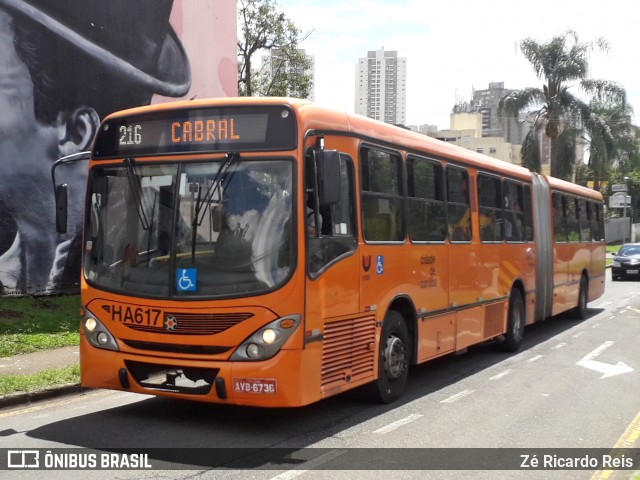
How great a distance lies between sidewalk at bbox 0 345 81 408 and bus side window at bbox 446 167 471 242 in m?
5.18

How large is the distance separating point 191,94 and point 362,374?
12447 mm

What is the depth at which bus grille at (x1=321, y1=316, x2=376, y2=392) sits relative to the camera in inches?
280

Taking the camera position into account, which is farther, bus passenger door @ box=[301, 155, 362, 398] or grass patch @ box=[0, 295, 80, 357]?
grass patch @ box=[0, 295, 80, 357]

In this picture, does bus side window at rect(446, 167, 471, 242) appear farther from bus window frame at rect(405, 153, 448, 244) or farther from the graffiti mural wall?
the graffiti mural wall

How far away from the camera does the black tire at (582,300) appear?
Result: 18.0 m

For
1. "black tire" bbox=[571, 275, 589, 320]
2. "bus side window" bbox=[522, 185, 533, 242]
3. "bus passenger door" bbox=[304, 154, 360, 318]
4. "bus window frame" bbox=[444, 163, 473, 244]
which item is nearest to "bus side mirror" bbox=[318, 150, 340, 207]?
"bus passenger door" bbox=[304, 154, 360, 318]

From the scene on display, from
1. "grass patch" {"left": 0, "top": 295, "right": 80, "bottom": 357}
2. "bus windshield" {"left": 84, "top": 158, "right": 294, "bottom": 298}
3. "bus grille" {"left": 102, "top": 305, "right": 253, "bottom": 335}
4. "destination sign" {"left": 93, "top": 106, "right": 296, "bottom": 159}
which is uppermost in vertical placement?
"destination sign" {"left": 93, "top": 106, "right": 296, "bottom": 159}

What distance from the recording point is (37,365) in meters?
10.5

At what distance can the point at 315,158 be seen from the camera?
6.92 m

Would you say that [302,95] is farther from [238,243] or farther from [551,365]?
[238,243]

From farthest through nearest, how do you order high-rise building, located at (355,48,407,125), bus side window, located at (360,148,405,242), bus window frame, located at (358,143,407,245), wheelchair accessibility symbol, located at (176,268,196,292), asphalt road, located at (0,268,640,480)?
high-rise building, located at (355,48,407,125)
bus side window, located at (360,148,405,242)
bus window frame, located at (358,143,407,245)
wheelchair accessibility symbol, located at (176,268,196,292)
asphalt road, located at (0,268,640,480)

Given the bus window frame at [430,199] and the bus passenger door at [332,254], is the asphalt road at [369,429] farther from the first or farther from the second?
the bus window frame at [430,199]

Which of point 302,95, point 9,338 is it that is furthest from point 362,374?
point 302,95

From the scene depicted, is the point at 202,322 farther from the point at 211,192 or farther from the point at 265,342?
the point at 211,192
